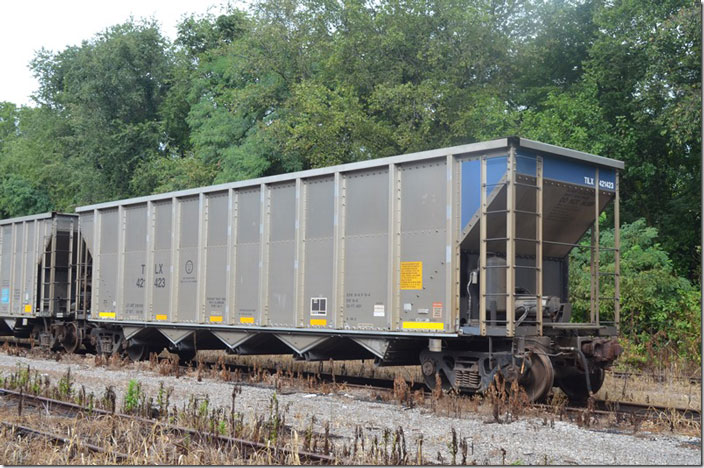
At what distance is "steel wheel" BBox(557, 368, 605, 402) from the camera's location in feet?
38.0

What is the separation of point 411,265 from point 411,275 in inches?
6.2

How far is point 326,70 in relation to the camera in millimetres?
27500

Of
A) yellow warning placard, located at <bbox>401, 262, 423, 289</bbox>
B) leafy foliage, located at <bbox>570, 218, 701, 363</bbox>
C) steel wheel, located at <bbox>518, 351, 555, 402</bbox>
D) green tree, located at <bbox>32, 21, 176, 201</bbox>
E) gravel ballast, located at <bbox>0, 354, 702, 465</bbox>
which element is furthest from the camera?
green tree, located at <bbox>32, 21, 176, 201</bbox>

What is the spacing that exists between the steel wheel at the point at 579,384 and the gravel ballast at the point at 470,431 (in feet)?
8.17

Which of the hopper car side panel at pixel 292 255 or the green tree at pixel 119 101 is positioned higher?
the green tree at pixel 119 101

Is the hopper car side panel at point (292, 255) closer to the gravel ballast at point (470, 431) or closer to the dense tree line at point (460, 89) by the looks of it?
the gravel ballast at point (470, 431)

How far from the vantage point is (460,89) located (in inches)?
977

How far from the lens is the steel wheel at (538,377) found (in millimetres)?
10430

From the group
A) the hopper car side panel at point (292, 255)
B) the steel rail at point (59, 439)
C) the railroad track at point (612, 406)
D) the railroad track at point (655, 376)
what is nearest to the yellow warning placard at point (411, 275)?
the hopper car side panel at point (292, 255)

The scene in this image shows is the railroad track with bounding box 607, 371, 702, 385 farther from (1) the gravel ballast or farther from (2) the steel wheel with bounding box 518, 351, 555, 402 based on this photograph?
(1) the gravel ballast

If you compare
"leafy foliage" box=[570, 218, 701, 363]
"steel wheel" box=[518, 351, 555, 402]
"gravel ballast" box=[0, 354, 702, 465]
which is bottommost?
"gravel ballast" box=[0, 354, 702, 465]

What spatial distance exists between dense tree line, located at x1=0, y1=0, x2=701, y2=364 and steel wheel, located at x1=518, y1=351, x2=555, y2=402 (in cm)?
976

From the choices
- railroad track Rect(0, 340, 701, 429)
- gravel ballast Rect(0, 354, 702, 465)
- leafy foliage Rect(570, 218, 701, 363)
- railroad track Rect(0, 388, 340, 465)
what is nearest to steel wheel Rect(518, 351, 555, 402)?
railroad track Rect(0, 340, 701, 429)

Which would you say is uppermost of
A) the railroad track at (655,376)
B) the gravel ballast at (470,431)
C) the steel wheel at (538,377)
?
the steel wheel at (538,377)
